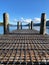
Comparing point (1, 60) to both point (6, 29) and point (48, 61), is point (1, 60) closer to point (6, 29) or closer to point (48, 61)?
point (48, 61)

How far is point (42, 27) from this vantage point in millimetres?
7047

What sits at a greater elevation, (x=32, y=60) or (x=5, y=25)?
(x=5, y=25)

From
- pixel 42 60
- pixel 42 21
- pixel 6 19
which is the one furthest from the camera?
pixel 6 19

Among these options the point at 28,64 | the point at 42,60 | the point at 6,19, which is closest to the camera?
the point at 28,64

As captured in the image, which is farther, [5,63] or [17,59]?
[17,59]

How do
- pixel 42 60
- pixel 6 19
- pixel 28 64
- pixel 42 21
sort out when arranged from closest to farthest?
pixel 28 64 < pixel 42 60 < pixel 42 21 < pixel 6 19

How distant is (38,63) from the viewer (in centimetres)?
215

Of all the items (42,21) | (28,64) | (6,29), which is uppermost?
(42,21)

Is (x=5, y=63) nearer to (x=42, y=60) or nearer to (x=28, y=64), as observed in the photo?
(x=28, y=64)

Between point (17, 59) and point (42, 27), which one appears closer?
point (17, 59)

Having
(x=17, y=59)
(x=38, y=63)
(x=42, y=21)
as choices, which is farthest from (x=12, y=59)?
(x=42, y=21)

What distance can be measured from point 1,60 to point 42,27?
5141 mm

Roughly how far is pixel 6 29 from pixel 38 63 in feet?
19.3

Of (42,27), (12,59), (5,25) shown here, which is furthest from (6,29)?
(12,59)
